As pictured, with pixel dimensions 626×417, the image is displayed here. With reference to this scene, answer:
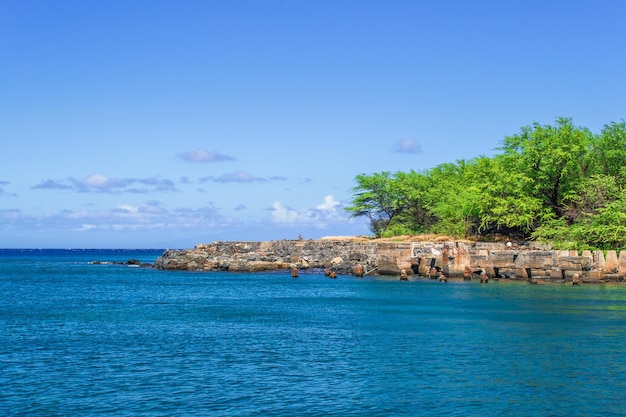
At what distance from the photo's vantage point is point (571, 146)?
242 ft

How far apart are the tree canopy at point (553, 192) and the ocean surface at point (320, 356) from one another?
15390 mm

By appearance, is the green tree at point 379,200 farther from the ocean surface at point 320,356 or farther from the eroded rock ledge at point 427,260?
the ocean surface at point 320,356

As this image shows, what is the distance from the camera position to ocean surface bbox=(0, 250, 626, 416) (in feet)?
69.7

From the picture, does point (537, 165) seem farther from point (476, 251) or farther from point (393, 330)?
point (393, 330)

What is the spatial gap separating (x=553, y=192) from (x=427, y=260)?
1589 cm

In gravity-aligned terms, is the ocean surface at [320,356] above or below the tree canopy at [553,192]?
below

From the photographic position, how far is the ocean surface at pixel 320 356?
21.2m

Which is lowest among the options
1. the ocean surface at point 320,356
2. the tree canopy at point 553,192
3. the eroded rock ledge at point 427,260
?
the ocean surface at point 320,356

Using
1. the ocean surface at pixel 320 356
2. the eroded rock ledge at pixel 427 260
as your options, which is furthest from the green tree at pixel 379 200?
the ocean surface at pixel 320 356

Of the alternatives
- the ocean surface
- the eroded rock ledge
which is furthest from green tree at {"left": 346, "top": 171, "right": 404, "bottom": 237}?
the ocean surface

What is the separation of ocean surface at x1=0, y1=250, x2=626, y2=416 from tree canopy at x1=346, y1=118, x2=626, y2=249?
15.4 m

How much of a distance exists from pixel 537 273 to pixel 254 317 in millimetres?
33993

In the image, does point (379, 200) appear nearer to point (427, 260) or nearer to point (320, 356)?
point (427, 260)

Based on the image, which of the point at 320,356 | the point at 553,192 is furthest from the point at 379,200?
the point at 320,356
